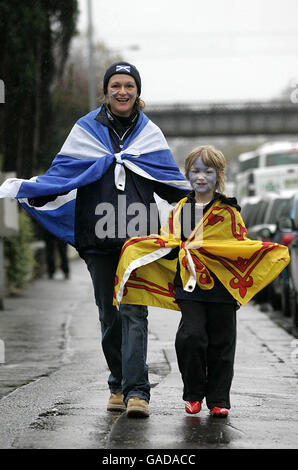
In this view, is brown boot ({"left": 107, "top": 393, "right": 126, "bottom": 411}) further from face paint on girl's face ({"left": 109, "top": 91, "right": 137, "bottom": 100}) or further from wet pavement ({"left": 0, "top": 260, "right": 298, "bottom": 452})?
face paint on girl's face ({"left": 109, "top": 91, "right": 137, "bottom": 100})

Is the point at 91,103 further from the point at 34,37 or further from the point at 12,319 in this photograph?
the point at 12,319

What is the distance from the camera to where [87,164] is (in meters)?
6.93

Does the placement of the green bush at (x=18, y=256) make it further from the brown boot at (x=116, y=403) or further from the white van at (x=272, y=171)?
the white van at (x=272, y=171)

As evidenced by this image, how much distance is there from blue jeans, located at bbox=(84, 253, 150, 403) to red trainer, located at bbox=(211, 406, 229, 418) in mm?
399

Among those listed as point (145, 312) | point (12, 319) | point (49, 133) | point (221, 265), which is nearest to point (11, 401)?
point (145, 312)

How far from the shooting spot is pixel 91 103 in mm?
38000

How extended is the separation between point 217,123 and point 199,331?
70481 mm

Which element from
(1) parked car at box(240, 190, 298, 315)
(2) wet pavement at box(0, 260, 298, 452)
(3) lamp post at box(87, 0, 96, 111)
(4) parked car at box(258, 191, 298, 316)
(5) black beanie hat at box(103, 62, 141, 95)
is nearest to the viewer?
(2) wet pavement at box(0, 260, 298, 452)

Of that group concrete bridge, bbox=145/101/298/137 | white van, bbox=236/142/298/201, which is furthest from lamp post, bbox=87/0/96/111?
concrete bridge, bbox=145/101/298/137

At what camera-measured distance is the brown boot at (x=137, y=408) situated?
6438mm

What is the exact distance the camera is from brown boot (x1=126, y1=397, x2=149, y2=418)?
253 inches

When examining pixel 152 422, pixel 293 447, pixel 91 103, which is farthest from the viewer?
pixel 91 103

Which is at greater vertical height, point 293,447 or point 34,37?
point 34,37

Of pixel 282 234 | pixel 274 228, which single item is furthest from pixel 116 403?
pixel 274 228
